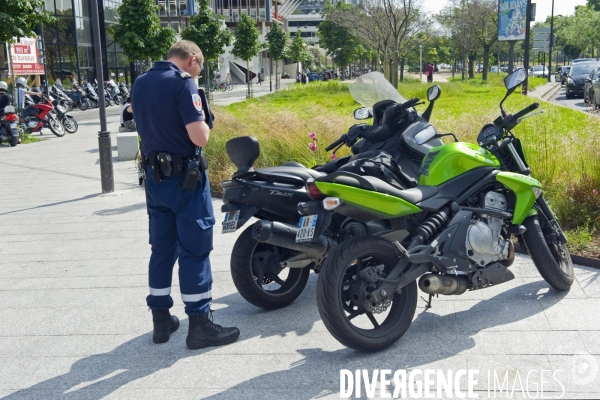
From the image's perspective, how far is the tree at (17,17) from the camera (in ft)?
56.1

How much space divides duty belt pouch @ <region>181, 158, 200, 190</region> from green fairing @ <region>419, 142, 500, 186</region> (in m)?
1.51

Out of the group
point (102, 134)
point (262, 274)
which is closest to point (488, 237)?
point (262, 274)

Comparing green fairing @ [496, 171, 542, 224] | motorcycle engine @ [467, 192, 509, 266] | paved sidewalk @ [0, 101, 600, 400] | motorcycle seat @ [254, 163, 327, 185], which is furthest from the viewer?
green fairing @ [496, 171, 542, 224]

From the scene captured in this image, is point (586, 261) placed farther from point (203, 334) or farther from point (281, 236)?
point (203, 334)

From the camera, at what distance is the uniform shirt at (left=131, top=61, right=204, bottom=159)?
4074mm

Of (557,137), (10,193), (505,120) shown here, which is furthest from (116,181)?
(505,120)

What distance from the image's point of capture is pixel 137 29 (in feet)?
87.0

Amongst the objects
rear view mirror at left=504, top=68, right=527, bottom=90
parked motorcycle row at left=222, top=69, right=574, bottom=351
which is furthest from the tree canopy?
rear view mirror at left=504, top=68, right=527, bottom=90

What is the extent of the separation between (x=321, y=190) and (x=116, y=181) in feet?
24.8

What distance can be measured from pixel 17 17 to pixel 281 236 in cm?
1586

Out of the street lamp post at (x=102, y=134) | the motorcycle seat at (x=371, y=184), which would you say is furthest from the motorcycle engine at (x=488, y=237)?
the street lamp post at (x=102, y=134)

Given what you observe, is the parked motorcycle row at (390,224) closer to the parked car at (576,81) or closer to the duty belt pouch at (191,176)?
the duty belt pouch at (191,176)

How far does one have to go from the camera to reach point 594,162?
6.66 metres

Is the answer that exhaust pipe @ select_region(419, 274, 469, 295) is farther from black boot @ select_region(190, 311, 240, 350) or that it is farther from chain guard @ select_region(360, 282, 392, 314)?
black boot @ select_region(190, 311, 240, 350)
